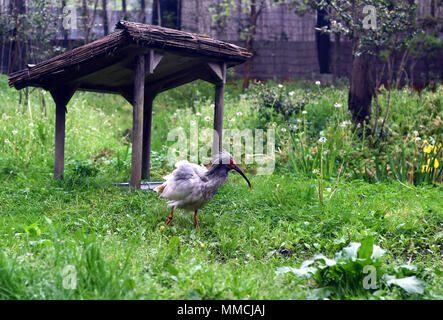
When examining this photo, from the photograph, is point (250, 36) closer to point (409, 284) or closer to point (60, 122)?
point (60, 122)

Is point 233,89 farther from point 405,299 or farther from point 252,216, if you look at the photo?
point 405,299

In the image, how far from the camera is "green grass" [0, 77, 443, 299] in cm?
303

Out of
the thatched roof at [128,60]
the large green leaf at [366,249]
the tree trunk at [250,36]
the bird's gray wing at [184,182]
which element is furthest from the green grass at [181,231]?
the tree trunk at [250,36]

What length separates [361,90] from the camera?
29.5 feet

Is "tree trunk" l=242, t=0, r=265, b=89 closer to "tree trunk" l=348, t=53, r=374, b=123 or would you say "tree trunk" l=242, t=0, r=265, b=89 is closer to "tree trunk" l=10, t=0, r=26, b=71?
"tree trunk" l=348, t=53, r=374, b=123

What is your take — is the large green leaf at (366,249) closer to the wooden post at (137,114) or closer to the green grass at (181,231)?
the green grass at (181,231)

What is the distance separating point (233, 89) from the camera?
1401 centimetres

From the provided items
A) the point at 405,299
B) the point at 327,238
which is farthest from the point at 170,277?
the point at 327,238

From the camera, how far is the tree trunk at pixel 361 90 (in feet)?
29.5

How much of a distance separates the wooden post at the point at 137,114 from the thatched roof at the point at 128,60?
181 millimetres

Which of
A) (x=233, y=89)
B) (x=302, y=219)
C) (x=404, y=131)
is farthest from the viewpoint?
(x=233, y=89)

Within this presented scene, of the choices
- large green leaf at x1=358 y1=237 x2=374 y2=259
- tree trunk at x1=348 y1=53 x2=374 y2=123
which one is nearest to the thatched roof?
large green leaf at x1=358 y1=237 x2=374 y2=259

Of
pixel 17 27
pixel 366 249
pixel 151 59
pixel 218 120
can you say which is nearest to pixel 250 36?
pixel 17 27
